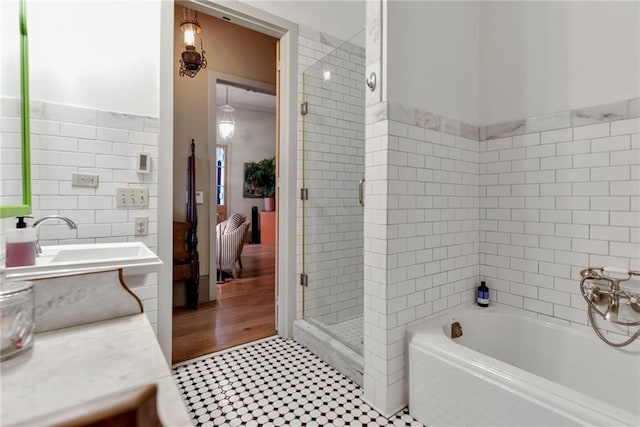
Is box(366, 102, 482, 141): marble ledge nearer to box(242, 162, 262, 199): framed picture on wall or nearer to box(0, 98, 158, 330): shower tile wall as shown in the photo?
box(0, 98, 158, 330): shower tile wall

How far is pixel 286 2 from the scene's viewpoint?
2.38 metres

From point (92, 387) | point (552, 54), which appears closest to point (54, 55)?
point (92, 387)

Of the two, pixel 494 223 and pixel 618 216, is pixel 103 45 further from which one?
pixel 618 216

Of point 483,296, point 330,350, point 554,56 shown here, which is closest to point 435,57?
point 554,56

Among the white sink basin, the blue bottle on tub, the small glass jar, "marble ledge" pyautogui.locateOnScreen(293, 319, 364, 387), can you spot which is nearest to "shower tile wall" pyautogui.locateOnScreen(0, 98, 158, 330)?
the white sink basin

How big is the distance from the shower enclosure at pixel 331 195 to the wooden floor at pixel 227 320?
54cm

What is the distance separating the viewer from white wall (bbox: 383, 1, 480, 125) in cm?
163

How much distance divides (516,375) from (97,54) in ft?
8.09

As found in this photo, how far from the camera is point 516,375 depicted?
1.22 metres

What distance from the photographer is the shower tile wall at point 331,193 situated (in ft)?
7.93

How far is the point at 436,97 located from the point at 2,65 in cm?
200

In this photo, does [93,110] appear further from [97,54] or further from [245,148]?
[245,148]

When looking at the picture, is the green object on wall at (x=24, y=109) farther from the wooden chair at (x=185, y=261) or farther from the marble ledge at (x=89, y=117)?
the wooden chair at (x=185, y=261)

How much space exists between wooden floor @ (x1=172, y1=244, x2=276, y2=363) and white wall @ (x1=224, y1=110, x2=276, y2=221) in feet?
10.6
